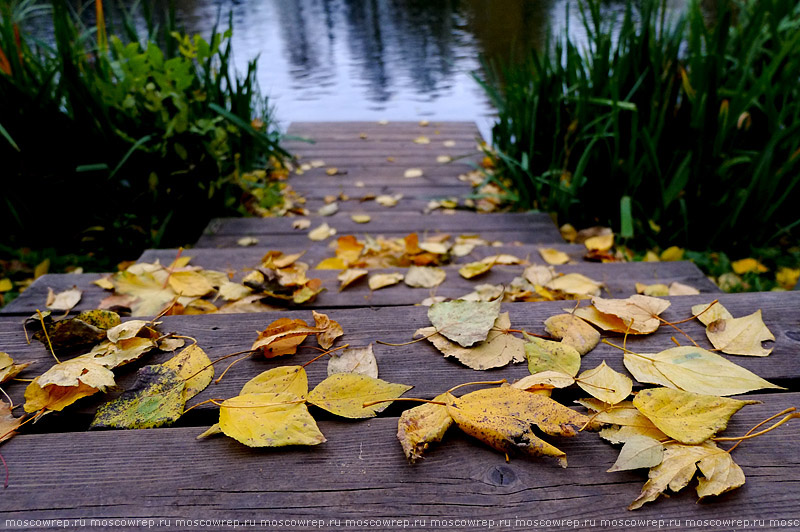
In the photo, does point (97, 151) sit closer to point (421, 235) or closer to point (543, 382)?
point (421, 235)

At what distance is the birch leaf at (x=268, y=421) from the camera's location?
524mm

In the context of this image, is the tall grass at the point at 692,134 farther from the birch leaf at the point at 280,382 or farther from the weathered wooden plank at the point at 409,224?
the birch leaf at the point at 280,382

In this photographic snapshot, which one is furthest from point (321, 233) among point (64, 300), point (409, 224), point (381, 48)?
point (381, 48)

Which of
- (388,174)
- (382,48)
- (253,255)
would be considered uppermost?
(382,48)

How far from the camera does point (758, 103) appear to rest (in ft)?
5.03

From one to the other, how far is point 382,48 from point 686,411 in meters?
→ 7.79

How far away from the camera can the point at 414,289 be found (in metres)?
1.08

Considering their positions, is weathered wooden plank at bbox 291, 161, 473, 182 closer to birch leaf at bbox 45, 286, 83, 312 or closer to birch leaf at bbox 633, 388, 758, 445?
birch leaf at bbox 45, 286, 83, 312

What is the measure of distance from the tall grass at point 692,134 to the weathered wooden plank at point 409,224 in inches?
6.6

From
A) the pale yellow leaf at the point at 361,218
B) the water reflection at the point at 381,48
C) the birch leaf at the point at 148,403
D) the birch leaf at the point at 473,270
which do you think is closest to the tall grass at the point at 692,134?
the water reflection at the point at 381,48

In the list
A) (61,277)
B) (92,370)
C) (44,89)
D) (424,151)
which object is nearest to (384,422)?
(92,370)

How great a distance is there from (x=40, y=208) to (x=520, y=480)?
6.10 ft

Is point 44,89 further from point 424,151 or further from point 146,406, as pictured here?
point 424,151

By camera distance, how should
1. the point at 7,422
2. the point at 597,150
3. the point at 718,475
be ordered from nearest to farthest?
1. the point at 718,475
2. the point at 7,422
3. the point at 597,150
